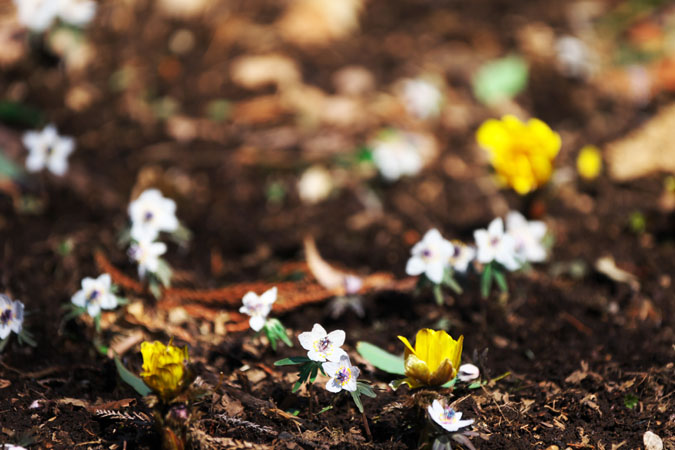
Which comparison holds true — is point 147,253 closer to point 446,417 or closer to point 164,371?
point 164,371

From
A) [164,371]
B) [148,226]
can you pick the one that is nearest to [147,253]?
[148,226]

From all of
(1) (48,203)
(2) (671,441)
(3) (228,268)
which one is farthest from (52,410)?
(2) (671,441)

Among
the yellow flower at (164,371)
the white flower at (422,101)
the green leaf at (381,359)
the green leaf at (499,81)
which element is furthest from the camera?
the green leaf at (499,81)

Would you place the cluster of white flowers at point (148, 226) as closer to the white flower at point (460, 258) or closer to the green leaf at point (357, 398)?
the green leaf at point (357, 398)

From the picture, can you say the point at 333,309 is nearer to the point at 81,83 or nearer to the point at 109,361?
the point at 109,361

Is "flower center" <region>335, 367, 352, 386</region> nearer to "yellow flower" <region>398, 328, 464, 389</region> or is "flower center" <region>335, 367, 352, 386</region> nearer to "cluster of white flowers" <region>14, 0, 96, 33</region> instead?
"yellow flower" <region>398, 328, 464, 389</region>

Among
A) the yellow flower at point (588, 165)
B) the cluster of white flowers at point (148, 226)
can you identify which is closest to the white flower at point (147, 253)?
the cluster of white flowers at point (148, 226)
